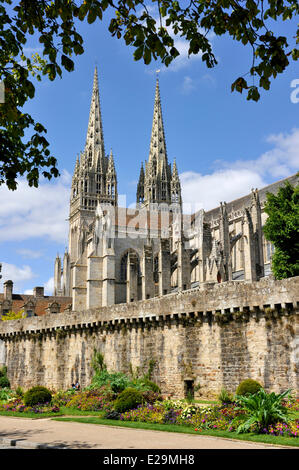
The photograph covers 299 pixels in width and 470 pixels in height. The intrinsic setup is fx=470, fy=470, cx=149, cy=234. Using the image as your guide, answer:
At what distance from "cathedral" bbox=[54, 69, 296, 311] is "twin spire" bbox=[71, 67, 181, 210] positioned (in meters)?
0.20

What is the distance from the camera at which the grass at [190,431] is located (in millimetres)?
10712

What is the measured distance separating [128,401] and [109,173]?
261ft

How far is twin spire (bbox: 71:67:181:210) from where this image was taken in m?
91.7

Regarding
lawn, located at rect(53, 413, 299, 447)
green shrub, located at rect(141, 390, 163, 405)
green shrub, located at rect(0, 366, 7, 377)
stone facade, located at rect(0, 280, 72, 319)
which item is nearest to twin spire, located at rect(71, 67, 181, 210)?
stone facade, located at rect(0, 280, 72, 319)

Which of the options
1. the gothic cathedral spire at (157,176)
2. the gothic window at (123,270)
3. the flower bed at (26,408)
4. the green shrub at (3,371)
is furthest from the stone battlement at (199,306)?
the gothic cathedral spire at (157,176)

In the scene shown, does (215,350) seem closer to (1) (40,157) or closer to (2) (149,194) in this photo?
(1) (40,157)

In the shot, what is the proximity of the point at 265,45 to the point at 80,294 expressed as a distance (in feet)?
164

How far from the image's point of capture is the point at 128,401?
55.5 feet

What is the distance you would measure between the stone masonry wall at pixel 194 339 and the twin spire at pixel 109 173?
Result: 63647mm

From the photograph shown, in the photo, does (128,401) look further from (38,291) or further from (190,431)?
(38,291)

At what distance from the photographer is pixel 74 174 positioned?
9606 centimetres

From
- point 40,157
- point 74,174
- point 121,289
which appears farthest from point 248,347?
point 74,174

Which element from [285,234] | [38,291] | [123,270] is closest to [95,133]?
[123,270]

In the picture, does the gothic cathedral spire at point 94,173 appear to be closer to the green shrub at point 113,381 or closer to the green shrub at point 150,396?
the green shrub at point 113,381
